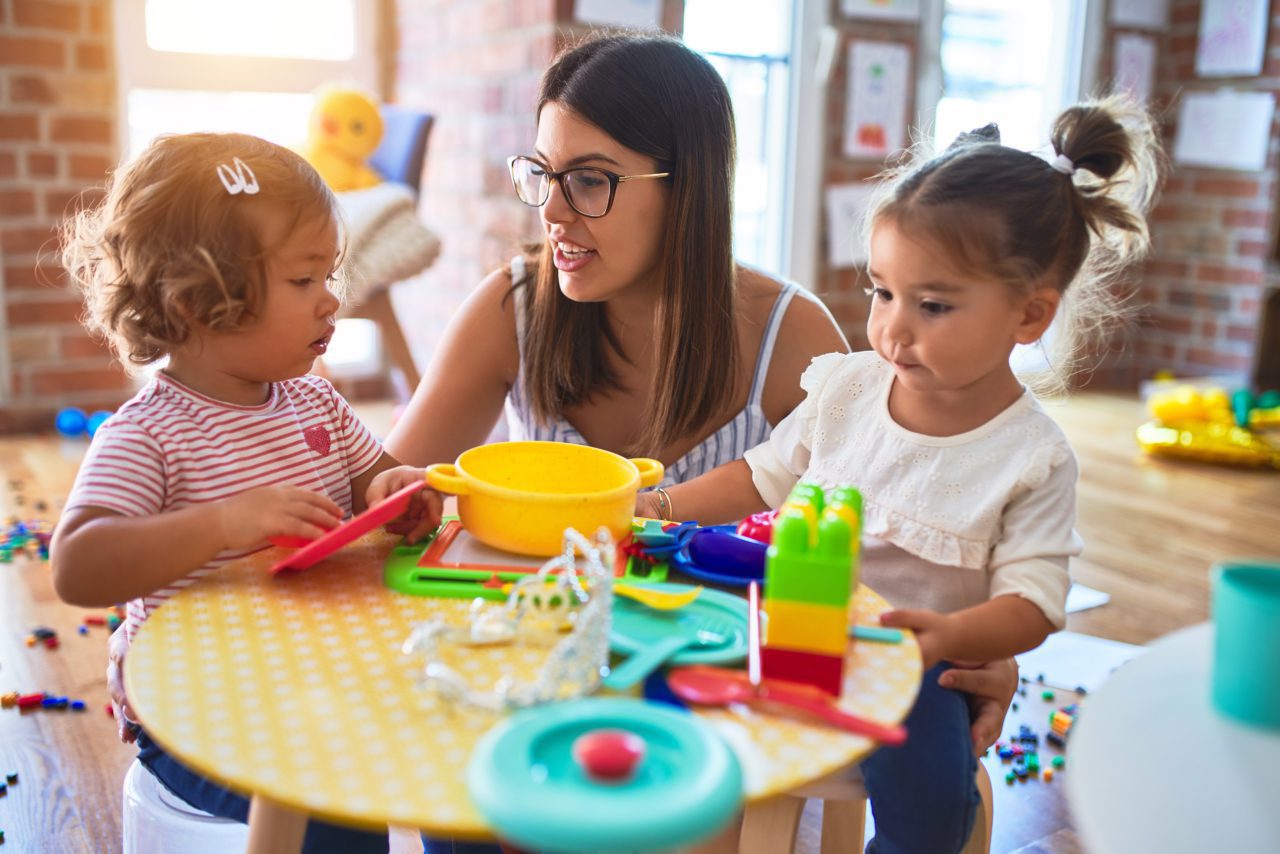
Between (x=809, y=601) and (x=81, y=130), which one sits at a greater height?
(x=81, y=130)

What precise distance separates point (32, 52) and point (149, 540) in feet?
8.81

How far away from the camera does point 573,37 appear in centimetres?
261

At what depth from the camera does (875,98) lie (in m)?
3.51

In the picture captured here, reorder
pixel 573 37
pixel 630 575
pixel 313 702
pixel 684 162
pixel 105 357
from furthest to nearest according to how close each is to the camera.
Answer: pixel 105 357 < pixel 573 37 < pixel 684 162 < pixel 630 575 < pixel 313 702

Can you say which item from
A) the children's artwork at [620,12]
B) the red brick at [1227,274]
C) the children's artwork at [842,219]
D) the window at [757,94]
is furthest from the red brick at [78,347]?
the red brick at [1227,274]

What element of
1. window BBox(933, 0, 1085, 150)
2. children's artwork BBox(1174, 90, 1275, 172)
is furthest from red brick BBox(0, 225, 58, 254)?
children's artwork BBox(1174, 90, 1275, 172)

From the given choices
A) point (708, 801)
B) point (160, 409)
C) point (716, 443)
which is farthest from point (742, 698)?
point (716, 443)

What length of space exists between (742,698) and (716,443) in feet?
2.86

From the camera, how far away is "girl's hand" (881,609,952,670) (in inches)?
33.4

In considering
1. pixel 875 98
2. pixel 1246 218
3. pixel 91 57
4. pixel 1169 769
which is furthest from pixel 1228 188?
pixel 1169 769

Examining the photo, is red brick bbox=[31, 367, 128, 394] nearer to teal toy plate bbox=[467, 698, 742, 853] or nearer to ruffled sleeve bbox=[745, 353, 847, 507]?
ruffled sleeve bbox=[745, 353, 847, 507]

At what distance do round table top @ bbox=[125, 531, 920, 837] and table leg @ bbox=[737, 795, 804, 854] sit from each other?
0.22m

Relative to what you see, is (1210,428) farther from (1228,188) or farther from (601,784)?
(601,784)

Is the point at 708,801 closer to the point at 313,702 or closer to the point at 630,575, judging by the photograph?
the point at 313,702
